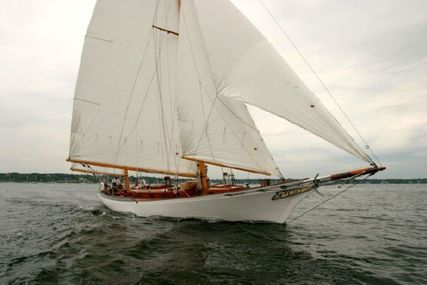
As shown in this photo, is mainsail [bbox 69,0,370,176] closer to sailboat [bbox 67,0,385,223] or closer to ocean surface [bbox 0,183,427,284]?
sailboat [bbox 67,0,385,223]

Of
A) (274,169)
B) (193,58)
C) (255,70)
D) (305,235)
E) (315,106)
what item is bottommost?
(305,235)

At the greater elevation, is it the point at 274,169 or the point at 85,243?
the point at 274,169

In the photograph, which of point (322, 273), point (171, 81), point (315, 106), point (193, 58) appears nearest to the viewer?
point (322, 273)

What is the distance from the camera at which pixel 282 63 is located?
14367 millimetres

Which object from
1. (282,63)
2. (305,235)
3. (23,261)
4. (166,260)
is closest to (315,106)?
(282,63)

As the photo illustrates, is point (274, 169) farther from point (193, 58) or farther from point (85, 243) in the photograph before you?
point (85, 243)

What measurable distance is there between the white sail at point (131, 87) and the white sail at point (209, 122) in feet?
16.5

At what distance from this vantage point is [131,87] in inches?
872

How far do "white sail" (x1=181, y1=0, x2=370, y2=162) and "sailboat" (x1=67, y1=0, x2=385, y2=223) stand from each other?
0.04 metres

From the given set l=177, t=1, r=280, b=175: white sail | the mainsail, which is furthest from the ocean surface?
the mainsail

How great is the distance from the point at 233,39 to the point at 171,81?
7489 mm

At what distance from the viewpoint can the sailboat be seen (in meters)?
13.9

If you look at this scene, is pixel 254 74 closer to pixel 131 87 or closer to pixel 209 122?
pixel 209 122

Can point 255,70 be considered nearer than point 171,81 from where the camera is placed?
Yes
